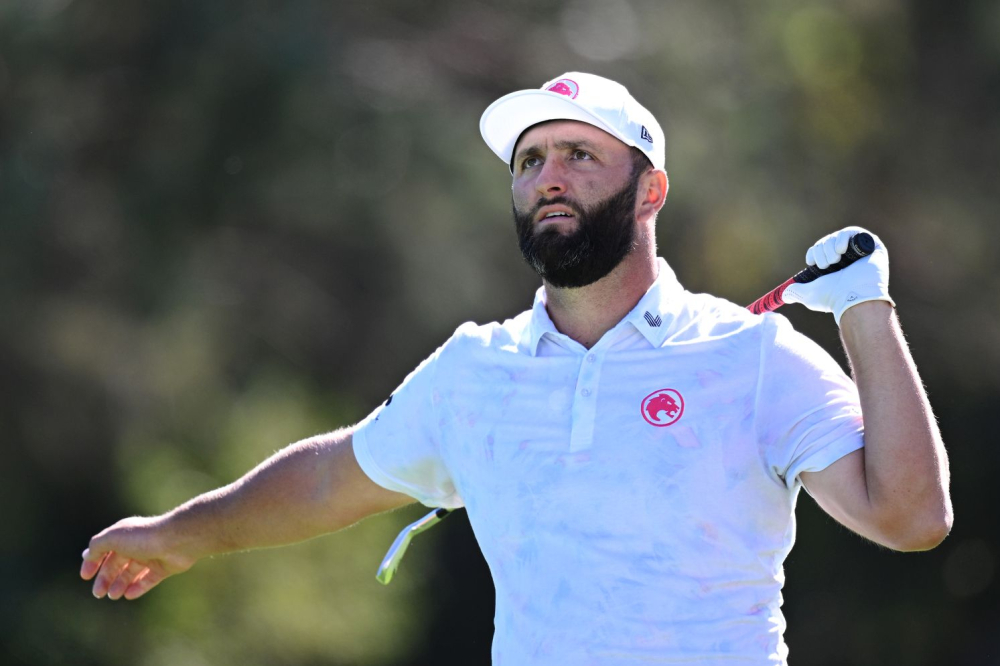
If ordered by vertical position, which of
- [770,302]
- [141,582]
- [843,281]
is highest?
[843,281]

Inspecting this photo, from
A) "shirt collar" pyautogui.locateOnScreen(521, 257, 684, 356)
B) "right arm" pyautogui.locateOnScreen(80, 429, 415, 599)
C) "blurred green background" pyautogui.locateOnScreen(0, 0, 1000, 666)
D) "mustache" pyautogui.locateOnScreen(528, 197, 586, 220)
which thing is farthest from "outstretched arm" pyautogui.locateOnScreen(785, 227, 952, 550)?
"blurred green background" pyautogui.locateOnScreen(0, 0, 1000, 666)

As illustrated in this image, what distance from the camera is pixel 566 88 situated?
2928 millimetres

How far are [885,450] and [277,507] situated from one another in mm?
1439

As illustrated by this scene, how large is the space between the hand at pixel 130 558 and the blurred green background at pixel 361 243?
3574 mm

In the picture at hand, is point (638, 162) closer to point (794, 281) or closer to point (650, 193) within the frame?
point (650, 193)

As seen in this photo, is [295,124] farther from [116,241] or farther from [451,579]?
[451,579]

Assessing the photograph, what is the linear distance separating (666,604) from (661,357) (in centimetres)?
49

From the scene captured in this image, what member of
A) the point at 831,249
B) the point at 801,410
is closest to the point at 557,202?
the point at 831,249

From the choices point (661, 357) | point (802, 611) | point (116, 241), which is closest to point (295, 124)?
point (116, 241)

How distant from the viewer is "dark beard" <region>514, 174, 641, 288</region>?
286cm

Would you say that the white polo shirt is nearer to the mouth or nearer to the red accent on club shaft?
the red accent on club shaft

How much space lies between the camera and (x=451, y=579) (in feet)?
36.0

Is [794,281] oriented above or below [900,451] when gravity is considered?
Result: above

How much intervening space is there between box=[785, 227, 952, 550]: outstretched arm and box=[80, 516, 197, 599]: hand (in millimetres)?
1530
